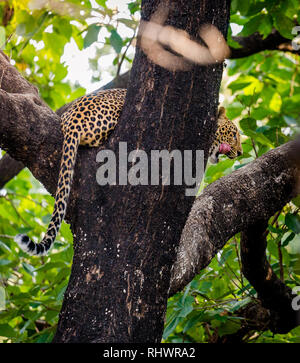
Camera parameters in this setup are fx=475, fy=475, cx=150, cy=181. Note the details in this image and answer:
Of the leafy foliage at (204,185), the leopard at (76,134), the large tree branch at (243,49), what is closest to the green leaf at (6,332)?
the leafy foliage at (204,185)

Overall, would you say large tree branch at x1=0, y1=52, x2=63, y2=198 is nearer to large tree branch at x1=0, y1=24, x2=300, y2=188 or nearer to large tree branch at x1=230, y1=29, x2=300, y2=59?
large tree branch at x1=0, y1=24, x2=300, y2=188

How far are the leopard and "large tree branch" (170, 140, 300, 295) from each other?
662mm

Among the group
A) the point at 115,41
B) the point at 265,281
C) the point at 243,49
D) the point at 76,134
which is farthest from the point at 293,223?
the point at 243,49

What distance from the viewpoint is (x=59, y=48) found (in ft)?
13.5

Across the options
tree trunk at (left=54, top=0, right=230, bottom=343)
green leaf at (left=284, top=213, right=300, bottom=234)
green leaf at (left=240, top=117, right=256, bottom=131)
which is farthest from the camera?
green leaf at (left=240, top=117, right=256, bottom=131)

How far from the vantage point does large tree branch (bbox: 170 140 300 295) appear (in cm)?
256

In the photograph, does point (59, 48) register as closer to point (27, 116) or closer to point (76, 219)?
point (27, 116)

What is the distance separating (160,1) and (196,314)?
1875mm

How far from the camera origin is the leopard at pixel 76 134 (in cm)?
235

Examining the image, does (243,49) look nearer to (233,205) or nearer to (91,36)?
(91,36)

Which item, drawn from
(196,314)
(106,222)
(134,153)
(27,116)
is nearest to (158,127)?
(134,153)

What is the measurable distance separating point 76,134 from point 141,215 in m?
0.61

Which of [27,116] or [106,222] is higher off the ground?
[27,116]

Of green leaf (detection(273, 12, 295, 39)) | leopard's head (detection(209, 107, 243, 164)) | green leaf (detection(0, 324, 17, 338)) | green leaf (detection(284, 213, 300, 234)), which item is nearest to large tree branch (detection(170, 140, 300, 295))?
green leaf (detection(284, 213, 300, 234))
